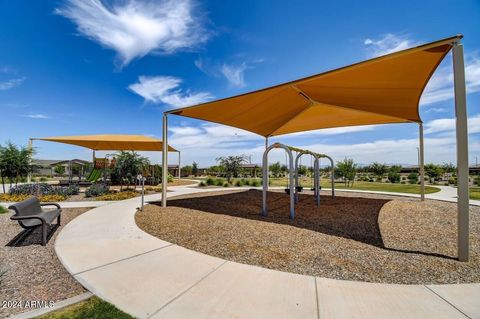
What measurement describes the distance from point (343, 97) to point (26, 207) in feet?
29.3

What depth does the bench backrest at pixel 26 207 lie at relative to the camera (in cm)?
457

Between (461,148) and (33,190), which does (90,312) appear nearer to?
(461,148)

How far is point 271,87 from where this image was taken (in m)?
6.00

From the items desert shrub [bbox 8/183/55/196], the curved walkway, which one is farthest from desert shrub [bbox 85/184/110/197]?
the curved walkway

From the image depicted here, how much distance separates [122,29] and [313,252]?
7906 millimetres

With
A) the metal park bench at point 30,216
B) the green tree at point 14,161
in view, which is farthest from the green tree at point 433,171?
the green tree at point 14,161

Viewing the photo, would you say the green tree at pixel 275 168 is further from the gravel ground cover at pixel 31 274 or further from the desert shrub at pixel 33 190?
the gravel ground cover at pixel 31 274

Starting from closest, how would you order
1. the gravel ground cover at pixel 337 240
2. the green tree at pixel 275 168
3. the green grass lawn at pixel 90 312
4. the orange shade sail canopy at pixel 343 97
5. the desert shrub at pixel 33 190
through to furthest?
1. the green grass lawn at pixel 90 312
2. the gravel ground cover at pixel 337 240
3. the orange shade sail canopy at pixel 343 97
4. the desert shrub at pixel 33 190
5. the green tree at pixel 275 168

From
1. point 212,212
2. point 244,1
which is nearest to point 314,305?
point 212,212

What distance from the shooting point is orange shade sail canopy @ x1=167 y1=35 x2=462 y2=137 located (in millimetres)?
4852

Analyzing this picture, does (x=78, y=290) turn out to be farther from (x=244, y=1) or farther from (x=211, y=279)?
(x=244, y=1)

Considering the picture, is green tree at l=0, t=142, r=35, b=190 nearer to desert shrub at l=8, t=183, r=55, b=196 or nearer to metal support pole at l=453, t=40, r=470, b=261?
desert shrub at l=8, t=183, r=55, b=196

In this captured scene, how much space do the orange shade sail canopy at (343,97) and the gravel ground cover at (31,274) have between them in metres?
5.40

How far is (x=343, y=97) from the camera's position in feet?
24.7
